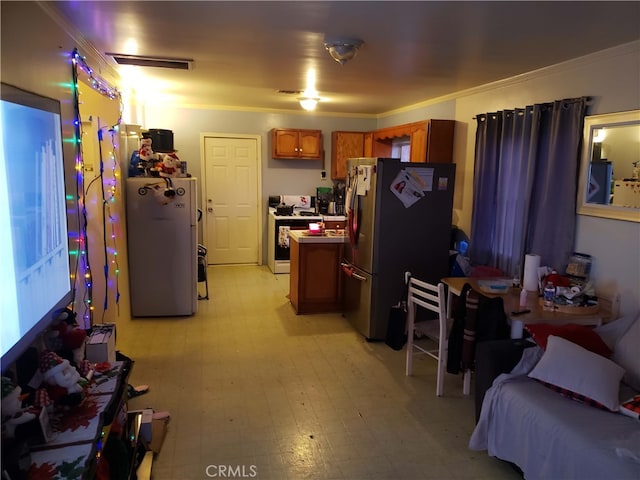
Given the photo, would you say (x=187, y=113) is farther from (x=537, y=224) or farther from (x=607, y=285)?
(x=607, y=285)

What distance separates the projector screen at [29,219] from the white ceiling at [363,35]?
0.86 m

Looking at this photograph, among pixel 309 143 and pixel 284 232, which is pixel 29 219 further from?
pixel 309 143

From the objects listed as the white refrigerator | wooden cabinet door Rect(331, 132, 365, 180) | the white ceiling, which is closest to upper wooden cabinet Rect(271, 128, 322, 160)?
wooden cabinet door Rect(331, 132, 365, 180)

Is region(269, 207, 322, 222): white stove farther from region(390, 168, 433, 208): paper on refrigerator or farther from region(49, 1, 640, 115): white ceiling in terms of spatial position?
region(390, 168, 433, 208): paper on refrigerator

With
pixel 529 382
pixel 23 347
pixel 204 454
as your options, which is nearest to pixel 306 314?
pixel 204 454

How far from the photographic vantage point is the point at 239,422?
267 cm

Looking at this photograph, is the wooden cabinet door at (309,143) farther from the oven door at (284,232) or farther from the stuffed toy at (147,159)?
the stuffed toy at (147,159)

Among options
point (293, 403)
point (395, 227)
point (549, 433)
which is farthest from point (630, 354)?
point (293, 403)

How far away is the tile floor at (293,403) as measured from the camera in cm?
231

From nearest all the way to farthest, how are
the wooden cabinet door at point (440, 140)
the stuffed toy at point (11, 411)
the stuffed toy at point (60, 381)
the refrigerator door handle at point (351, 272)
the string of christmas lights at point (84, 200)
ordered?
the stuffed toy at point (11, 411)
the stuffed toy at point (60, 381)
the string of christmas lights at point (84, 200)
the refrigerator door handle at point (351, 272)
the wooden cabinet door at point (440, 140)

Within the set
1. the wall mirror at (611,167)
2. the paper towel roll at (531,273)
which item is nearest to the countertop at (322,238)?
the paper towel roll at (531,273)

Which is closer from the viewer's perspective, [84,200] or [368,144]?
[84,200]

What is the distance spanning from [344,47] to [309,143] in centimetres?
366

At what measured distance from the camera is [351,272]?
412cm
